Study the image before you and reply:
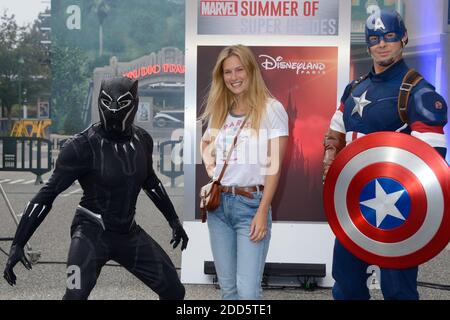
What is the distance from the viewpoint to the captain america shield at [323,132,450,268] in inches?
97.1

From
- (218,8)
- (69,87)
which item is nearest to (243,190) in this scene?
(218,8)

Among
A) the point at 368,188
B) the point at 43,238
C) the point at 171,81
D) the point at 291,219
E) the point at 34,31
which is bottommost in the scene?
the point at 43,238

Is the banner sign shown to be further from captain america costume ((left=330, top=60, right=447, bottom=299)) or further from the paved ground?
the paved ground

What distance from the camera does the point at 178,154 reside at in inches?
275

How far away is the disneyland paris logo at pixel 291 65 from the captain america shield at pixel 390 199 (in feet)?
A: 5.50

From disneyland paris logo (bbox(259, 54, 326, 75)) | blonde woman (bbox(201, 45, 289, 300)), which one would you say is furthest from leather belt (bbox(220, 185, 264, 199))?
disneyland paris logo (bbox(259, 54, 326, 75))

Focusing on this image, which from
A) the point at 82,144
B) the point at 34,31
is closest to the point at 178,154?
the point at 82,144

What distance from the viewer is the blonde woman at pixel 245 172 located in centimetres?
281

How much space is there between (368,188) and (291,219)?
1767mm

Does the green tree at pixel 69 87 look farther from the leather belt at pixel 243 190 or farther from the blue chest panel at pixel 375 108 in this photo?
the blue chest panel at pixel 375 108

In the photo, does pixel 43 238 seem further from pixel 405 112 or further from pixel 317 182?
pixel 405 112

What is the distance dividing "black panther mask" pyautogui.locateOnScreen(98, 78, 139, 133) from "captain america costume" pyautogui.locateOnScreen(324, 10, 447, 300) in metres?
0.89

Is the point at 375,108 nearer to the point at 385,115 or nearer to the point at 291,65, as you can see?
the point at 385,115

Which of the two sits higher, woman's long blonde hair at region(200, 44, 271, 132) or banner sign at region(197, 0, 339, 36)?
banner sign at region(197, 0, 339, 36)
